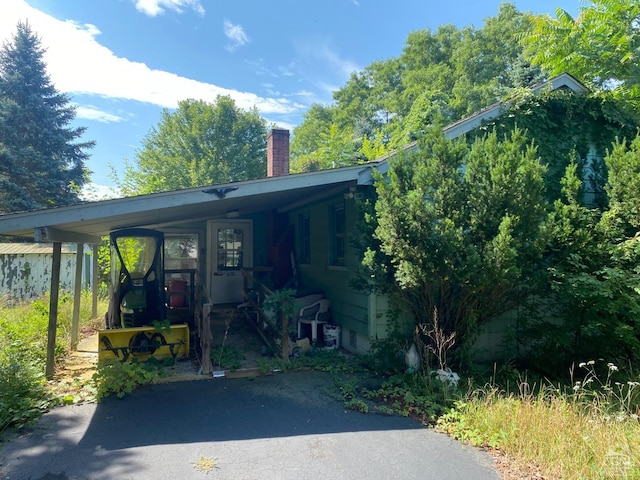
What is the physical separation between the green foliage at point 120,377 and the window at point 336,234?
3.65 m

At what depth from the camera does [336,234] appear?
7703mm

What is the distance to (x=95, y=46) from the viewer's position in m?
15.7

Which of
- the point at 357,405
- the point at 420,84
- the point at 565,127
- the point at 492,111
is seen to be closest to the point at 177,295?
the point at 357,405

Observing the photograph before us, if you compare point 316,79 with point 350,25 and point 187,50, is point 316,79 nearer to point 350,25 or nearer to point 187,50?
point 350,25

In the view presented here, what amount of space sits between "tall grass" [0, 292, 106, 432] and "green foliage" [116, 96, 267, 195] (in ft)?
65.9

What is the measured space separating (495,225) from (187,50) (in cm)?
1999

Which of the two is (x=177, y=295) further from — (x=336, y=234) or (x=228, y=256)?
(x=336, y=234)

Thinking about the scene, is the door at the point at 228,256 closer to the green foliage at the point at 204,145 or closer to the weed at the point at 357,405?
the weed at the point at 357,405

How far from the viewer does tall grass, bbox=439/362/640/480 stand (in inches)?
120

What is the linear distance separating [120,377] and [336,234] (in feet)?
14.0

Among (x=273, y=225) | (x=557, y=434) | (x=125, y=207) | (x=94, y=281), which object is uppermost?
(x=273, y=225)

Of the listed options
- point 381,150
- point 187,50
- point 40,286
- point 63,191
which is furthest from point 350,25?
point 40,286

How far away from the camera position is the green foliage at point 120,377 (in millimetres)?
5000

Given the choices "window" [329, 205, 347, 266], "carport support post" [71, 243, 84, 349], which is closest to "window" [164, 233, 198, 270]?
"carport support post" [71, 243, 84, 349]
